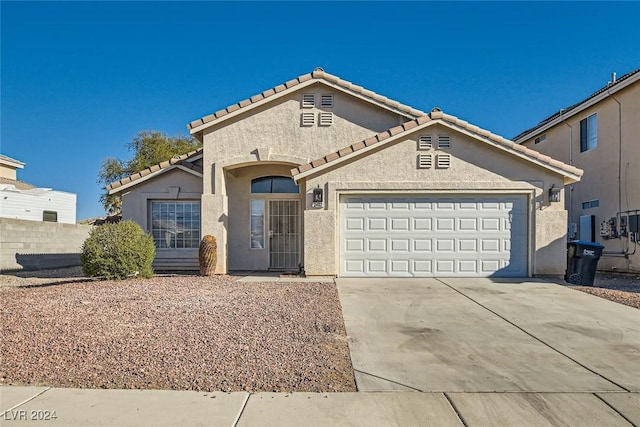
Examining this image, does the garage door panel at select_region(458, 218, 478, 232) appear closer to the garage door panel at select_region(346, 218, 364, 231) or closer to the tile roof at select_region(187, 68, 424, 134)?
the garage door panel at select_region(346, 218, 364, 231)

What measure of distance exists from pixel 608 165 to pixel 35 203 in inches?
1035

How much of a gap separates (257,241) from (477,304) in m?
7.84

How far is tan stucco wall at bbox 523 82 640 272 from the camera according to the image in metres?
13.7

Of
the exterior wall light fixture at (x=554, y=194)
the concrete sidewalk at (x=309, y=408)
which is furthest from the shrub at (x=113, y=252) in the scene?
the exterior wall light fixture at (x=554, y=194)

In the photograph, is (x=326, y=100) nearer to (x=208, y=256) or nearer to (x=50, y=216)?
(x=208, y=256)

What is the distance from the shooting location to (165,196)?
15000 mm

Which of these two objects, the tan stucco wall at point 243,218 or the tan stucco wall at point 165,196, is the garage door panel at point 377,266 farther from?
the tan stucco wall at point 165,196

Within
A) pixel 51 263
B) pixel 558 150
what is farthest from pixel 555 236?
pixel 51 263

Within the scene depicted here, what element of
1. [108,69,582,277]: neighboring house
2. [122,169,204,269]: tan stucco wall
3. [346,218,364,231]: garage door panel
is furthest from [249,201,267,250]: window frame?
[346,218,364,231]: garage door panel

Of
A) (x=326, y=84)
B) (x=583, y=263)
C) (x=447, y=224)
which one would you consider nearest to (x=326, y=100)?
(x=326, y=84)

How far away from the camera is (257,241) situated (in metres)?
14.6

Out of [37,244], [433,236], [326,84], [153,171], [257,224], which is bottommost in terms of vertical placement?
[37,244]

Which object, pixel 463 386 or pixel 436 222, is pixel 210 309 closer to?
pixel 463 386

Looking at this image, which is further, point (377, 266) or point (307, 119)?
point (307, 119)
